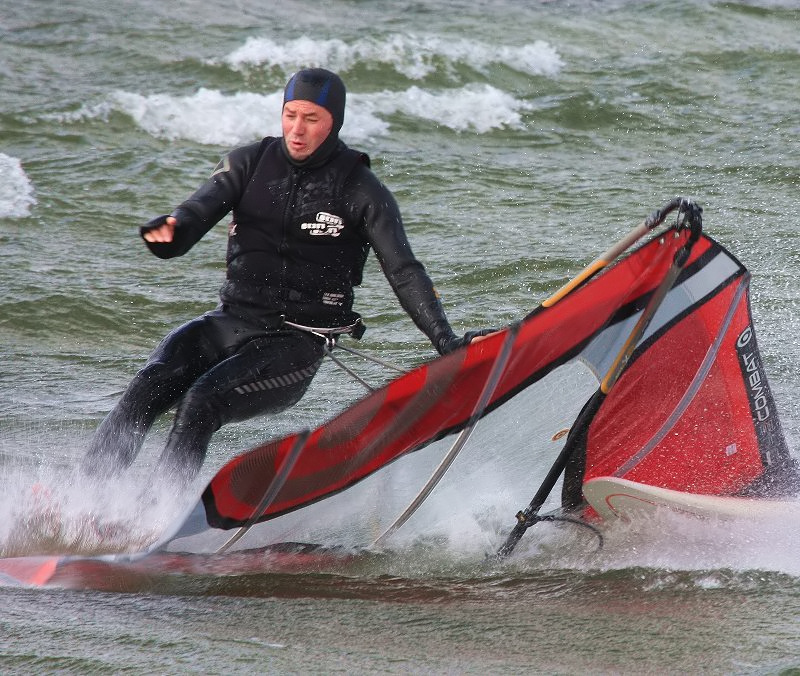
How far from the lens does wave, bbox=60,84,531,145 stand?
11742mm

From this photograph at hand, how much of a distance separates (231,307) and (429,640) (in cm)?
168

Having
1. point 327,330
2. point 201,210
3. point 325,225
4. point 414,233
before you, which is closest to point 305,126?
point 325,225

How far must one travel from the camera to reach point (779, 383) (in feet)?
20.7

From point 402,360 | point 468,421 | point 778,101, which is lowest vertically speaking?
point 402,360

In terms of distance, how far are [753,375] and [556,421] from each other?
2.33 feet

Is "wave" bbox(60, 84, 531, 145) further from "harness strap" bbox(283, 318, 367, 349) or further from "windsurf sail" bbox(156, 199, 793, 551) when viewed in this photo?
"windsurf sail" bbox(156, 199, 793, 551)

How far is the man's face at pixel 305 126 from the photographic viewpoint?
4523 millimetres

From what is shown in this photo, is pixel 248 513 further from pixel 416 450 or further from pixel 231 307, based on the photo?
pixel 231 307

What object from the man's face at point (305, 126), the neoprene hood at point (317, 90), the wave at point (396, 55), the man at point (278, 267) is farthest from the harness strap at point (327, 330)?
the wave at point (396, 55)

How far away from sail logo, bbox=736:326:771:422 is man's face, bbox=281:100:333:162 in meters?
1.65

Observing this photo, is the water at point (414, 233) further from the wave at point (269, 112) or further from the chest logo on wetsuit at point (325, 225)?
the chest logo on wetsuit at point (325, 225)

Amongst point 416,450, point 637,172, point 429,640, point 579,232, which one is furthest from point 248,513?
point 637,172

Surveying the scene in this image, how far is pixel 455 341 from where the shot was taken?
14.0ft

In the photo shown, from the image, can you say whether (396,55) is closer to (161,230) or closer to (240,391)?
(161,230)
